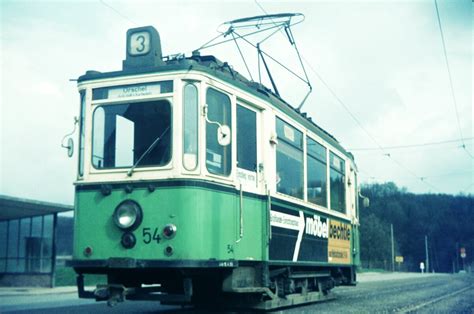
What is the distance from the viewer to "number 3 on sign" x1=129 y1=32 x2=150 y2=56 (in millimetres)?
8758

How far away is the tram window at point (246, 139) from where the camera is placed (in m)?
8.95

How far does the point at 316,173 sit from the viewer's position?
11820 mm

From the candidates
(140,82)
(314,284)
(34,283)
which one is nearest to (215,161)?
(140,82)

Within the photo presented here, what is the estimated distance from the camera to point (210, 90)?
845 centimetres

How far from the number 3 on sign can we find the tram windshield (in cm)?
85

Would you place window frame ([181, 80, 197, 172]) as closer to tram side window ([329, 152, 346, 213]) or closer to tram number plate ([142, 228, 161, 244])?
tram number plate ([142, 228, 161, 244])

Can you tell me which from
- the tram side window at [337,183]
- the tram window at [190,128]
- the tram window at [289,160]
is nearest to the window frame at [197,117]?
the tram window at [190,128]

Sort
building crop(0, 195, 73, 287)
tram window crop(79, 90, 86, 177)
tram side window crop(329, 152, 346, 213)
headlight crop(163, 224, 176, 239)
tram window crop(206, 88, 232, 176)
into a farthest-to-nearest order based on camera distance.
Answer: building crop(0, 195, 73, 287)
tram side window crop(329, 152, 346, 213)
tram window crop(79, 90, 86, 177)
tram window crop(206, 88, 232, 176)
headlight crop(163, 224, 176, 239)

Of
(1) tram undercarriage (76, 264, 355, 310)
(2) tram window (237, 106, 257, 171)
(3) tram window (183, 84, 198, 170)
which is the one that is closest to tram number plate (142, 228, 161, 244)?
(1) tram undercarriage (76, 264, 355, 310)

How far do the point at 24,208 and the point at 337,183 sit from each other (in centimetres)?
1385

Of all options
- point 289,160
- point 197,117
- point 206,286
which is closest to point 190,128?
point 197,117

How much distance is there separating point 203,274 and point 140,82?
2811 millimetres

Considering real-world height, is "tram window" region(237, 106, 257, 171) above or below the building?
above

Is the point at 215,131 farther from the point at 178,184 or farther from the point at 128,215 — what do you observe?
the point at 128,215
